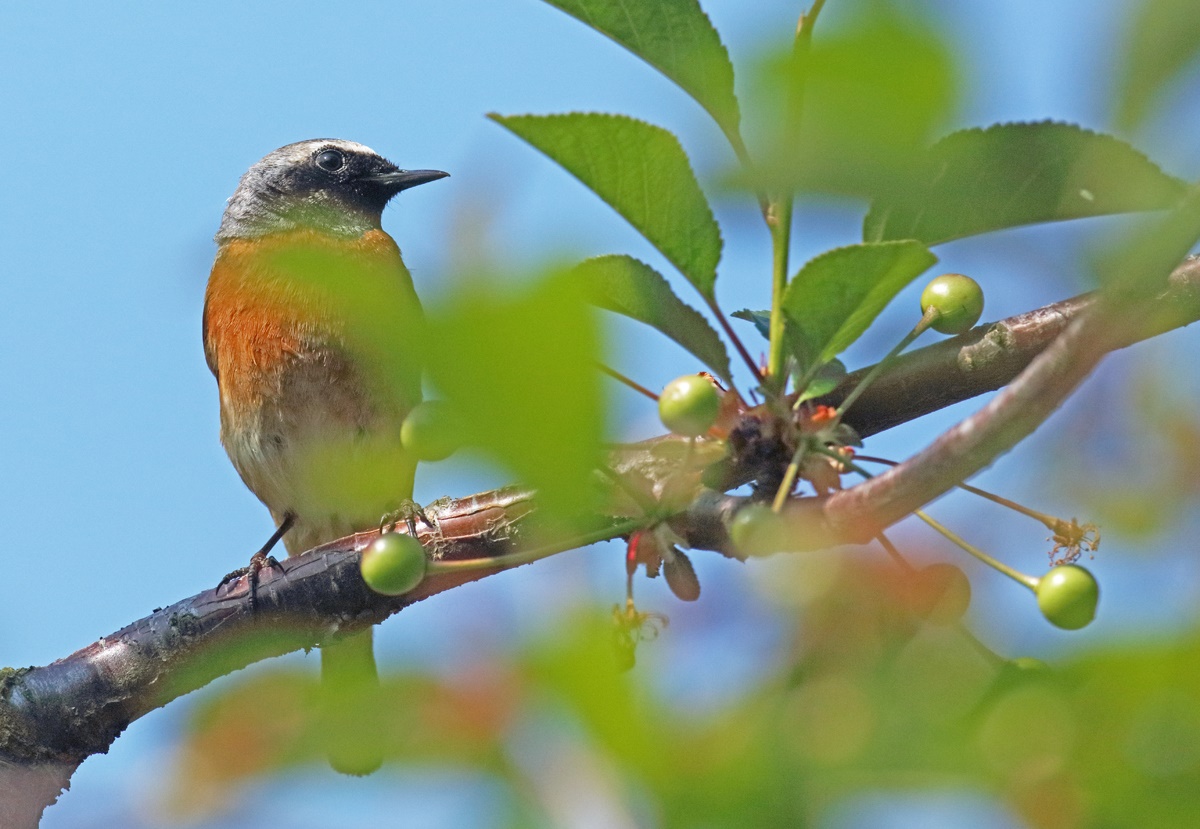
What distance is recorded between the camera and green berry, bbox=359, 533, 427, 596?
7.71 feet

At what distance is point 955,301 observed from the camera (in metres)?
2.49

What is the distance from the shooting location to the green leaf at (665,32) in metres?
1.97

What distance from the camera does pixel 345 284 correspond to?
0.77 meters

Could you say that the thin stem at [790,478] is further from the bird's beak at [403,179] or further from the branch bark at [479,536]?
the bird's beak at [403,179]

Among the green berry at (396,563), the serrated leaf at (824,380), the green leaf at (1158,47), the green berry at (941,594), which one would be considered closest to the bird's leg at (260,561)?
the green berry at (396,563)

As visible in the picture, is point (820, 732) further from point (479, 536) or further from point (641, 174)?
point (479, 536)

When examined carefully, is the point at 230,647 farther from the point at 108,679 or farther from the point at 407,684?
the point at 407,684

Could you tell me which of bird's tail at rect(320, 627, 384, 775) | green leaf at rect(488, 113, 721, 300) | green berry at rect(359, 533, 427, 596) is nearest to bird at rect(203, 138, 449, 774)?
green berry at rect(359, 533, 427, 596)

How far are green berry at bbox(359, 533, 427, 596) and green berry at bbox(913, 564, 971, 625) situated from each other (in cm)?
117

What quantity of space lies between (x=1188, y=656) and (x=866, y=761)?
0.19m

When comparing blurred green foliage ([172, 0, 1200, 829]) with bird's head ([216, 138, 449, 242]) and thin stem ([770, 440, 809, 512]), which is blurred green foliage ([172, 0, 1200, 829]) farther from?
bird's head ([216, 138, 449, 242])

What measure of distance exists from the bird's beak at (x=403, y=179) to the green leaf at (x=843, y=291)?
5.67m

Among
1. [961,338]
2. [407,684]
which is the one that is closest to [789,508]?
[407,684]

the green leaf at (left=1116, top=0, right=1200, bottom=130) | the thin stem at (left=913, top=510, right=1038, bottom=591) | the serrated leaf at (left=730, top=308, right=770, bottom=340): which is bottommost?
the green leaf at (left=1116, top=0, right=1200, bottom=130)
